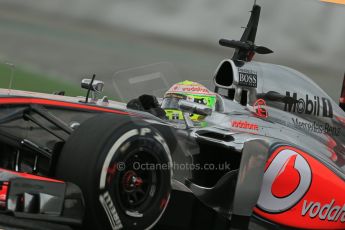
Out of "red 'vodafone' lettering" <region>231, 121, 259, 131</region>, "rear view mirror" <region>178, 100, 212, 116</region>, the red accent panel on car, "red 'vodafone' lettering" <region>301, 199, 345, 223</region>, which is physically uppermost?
"rear view mirror" <region>178, 100, 212, 116</region>

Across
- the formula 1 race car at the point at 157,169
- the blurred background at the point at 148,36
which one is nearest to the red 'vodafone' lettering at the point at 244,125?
the formula 1 race car at the point at 157,169

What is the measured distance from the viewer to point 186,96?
3.88 m

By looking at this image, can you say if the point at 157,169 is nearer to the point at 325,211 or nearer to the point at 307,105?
the point at 325,211

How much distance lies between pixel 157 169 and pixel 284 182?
0.89m

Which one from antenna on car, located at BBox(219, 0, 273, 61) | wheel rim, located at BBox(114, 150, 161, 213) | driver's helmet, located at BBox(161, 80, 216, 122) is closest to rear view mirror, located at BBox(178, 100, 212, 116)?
driver's helmet, located at BBox(161, 80, 216, 122)

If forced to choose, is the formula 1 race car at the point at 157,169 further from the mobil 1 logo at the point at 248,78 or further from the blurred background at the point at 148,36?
the blurred background at the point at 148,36

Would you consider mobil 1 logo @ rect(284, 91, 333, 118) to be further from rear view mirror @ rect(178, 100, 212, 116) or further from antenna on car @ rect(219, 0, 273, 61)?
rear view mirror @ rect(178, 100, 212, 116)

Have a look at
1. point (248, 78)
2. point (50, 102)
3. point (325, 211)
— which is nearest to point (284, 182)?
point (325, 211)

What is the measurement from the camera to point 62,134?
288 cm

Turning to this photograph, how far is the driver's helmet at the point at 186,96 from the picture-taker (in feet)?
12.1

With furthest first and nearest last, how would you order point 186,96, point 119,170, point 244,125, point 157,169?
point 186,96 → point 244,125 → point 157,169 → point 119,170

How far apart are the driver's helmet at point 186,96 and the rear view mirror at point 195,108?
0.31m

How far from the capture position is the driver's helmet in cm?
370

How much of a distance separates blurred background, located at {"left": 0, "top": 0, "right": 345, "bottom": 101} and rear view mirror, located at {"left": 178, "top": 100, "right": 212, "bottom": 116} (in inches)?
138
